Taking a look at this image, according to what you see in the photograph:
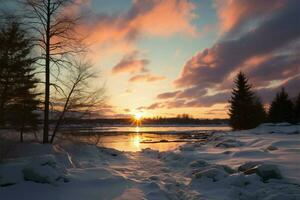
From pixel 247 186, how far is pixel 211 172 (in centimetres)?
200

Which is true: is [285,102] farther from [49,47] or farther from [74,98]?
[49,47]

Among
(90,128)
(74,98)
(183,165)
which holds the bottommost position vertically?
(183,165)

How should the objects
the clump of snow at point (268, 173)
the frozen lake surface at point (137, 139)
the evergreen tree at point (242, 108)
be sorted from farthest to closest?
the evergreen tree at point (242, 108), the frozen lake surface at point (137, 139), the clump of snow at point (268, 173)

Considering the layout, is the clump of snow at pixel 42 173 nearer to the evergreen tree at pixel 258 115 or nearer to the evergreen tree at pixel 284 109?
the evergreen tree at pixel 258 115

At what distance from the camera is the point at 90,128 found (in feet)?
85.8

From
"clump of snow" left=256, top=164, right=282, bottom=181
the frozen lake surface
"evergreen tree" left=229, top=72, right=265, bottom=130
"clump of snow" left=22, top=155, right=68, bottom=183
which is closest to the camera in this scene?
"clump of snow" left=22, top=155, right=68, bottom=183

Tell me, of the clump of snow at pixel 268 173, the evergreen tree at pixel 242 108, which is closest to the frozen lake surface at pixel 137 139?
the evergreen tree at pixel 242 108

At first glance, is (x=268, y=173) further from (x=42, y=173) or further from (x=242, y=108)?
(x=242, y=108)

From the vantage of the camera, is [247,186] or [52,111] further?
[52,111]

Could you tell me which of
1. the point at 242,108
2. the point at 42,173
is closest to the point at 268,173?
the point at 42,173

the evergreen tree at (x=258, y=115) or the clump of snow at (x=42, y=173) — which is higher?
the evergreen tree at (x=258, y=115)

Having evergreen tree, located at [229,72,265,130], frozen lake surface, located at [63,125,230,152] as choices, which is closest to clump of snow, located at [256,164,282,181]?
frozen lake surface, located at [63,125,230,152]

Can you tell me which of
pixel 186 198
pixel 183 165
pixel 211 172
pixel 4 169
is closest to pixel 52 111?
pixel 183 165

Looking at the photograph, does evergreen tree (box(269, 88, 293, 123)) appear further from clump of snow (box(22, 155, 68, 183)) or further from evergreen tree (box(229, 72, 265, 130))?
clump of snow (box(22, 155, 68, 183))
